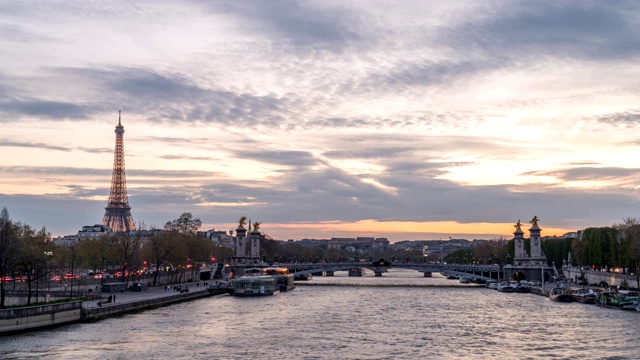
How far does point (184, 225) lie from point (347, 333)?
80.8 metres

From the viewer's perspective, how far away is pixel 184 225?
5418 inches

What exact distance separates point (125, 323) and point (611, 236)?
7904cm

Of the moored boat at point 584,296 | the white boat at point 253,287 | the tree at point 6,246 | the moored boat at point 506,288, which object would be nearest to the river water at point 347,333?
the moored boat at point 584,296

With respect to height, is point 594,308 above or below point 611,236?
below

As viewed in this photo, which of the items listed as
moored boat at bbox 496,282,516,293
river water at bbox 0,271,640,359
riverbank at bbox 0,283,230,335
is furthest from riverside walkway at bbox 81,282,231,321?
moored boat at bbox 496,282,516,293

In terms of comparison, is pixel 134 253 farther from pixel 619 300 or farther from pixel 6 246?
pixel 619 300

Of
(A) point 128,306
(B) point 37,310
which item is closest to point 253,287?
(A) point 128,306

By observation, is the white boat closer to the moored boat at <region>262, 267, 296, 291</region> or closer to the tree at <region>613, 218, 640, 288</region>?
the moored boat at <region>262, 267, 296, 291</region>

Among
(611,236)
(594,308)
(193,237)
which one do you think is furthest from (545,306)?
(193,237)

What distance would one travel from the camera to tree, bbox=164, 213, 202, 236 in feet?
449

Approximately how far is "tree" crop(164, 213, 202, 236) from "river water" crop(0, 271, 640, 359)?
47.8 meters

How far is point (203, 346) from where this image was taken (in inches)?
2114

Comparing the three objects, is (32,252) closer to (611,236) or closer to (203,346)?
(203,346)

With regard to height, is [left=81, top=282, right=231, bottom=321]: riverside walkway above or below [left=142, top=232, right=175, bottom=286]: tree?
below
